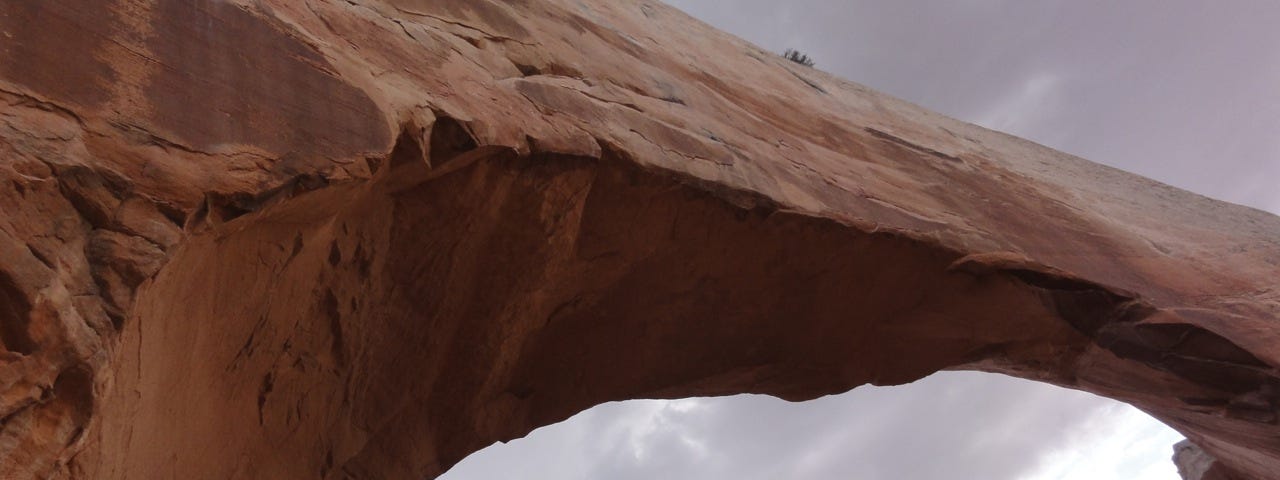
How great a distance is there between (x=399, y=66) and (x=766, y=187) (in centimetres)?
250

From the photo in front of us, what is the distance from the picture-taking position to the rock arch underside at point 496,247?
3.36m

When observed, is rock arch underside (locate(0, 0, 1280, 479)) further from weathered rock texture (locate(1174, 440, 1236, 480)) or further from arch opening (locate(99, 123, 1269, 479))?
weathered rock texture (locate(1174, 440, 1236, 480))

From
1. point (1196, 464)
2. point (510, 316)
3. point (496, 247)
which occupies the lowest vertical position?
point (510, 316)

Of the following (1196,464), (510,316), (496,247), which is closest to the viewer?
(496,247)

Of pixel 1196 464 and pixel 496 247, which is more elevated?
pixel 1196 464

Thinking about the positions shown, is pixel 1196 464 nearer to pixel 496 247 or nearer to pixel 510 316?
pixel 510 316

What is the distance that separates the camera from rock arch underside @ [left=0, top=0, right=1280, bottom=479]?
3359mm

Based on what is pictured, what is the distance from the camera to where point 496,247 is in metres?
5.64

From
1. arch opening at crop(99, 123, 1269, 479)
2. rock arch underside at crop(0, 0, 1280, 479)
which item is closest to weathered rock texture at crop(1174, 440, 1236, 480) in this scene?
rock arch underside at crop(0, 0, 1280, 479)

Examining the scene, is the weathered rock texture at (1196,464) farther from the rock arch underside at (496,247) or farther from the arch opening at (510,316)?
the arch opening at (510,316)

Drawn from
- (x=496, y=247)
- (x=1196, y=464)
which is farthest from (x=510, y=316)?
(x=1196, y=464)

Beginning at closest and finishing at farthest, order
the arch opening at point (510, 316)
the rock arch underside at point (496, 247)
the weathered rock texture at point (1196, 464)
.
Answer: the rock arch underside at point (496, 247) < the arch opening at point (510, 316) < the weathered rock texture at point (1196, 464)

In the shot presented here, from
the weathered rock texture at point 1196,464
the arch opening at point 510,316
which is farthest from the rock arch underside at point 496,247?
the weathered rock texture at point 1196,464

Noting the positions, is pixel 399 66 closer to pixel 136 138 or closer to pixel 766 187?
pixel 136 138
